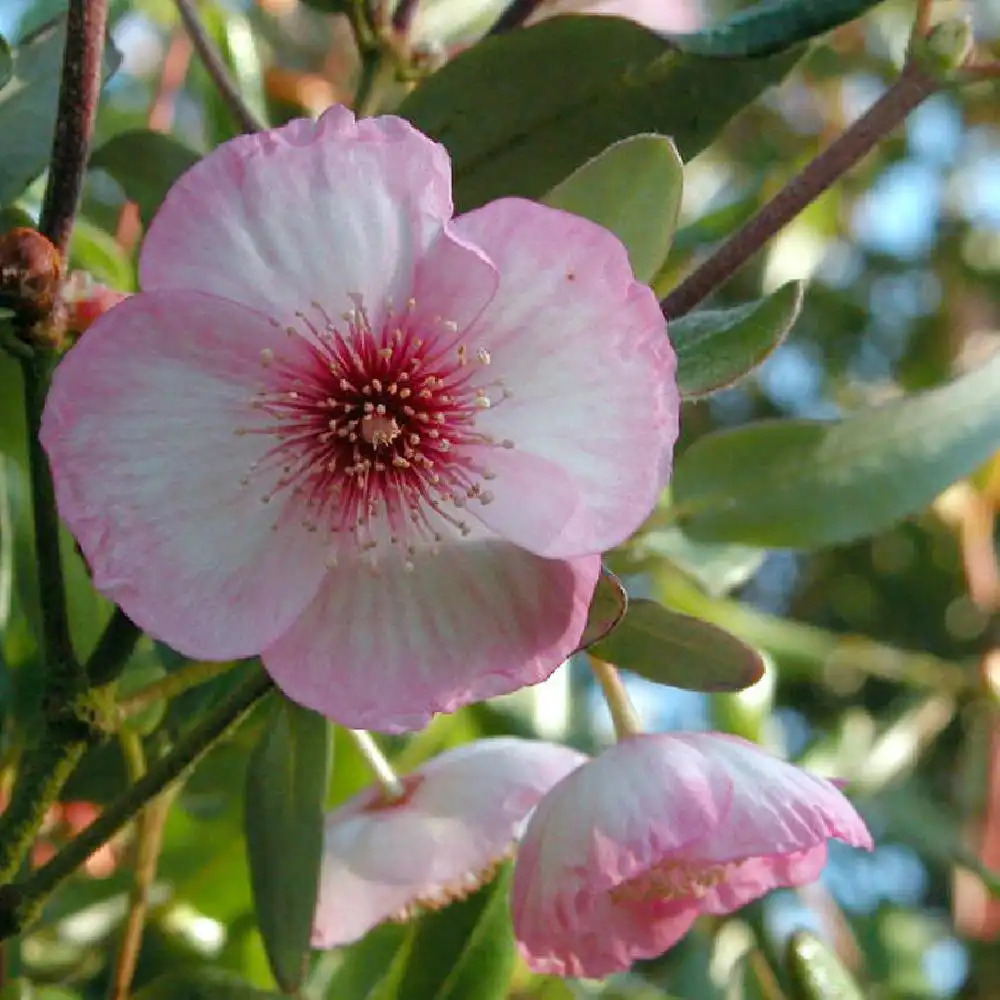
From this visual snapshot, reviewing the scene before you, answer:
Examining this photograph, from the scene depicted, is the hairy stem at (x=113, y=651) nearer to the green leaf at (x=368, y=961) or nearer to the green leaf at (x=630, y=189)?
the green leaf at (x=630, y=189)

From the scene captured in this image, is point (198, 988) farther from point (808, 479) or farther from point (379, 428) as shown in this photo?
point (808, 479)

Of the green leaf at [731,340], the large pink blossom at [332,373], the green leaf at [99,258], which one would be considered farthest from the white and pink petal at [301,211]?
the green leaf at [99,258]

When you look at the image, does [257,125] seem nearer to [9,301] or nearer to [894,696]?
[9,301]

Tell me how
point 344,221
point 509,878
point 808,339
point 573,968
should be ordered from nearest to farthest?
point 344,221
point 573,968
point 509,878
point 808,339

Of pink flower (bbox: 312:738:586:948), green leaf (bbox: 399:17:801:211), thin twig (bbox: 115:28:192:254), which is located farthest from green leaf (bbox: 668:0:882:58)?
thin twig (bbox: 115:28:192:254)

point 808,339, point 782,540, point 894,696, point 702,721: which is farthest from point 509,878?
point 808,339

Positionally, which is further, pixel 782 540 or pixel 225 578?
pixel 782 540
